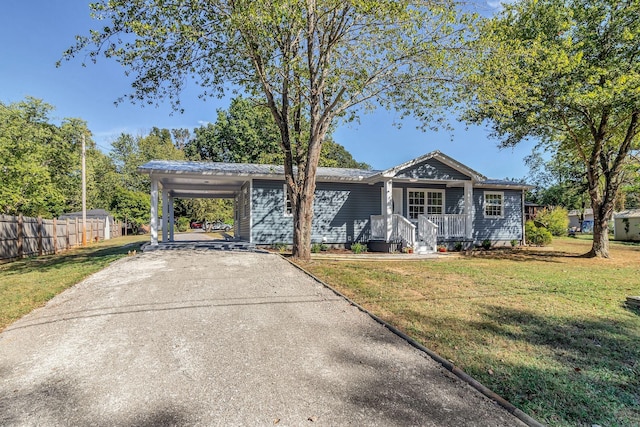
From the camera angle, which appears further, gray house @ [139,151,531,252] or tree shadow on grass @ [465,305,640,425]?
gray house @ [139,151,531,252]

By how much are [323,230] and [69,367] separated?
11277mm

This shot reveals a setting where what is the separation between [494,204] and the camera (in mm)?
16656

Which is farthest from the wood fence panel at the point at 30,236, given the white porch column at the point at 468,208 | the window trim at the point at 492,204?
the window trim at the point at 492,204

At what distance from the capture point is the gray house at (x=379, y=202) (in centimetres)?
1327

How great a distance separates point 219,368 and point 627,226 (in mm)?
30574

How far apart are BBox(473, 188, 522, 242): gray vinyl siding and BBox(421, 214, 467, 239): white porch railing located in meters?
1.79

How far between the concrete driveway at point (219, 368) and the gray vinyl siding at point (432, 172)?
31.5ft

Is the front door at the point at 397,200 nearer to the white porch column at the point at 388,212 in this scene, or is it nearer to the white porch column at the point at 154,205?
the white porch column at the point at 388,212

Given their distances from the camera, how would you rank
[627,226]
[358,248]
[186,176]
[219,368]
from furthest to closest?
[627,226] < [358,248] < [186,176] < [219,368]

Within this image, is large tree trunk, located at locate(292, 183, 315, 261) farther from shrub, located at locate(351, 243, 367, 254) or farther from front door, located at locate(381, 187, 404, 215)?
front door, located at locate(381, 187, 404, 215)

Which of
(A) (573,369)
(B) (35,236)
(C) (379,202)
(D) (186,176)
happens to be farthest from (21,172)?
(A) (573,369)

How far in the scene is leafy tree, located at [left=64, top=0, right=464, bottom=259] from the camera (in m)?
8.19

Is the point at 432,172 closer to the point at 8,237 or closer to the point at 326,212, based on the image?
the point at 326,212

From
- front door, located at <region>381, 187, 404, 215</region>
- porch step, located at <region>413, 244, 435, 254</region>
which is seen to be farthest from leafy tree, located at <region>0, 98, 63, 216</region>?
porch step, located at <region>413, 244, 435, 254</region>
